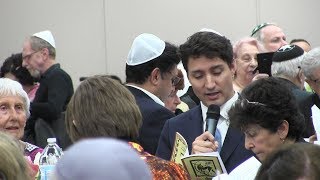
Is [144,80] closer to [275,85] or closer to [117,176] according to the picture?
[275,85]

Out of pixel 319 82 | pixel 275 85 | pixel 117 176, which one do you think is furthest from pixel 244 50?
pixel 117 176

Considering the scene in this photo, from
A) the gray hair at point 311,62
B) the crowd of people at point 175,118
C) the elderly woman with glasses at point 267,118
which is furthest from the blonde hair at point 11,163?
the gray hair at point 311,62

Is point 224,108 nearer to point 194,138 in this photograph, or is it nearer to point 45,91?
point 194,138

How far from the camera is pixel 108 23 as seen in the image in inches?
375

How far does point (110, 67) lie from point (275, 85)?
6.24m

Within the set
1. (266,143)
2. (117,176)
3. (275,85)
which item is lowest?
(266,143)

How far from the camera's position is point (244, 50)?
6355mm

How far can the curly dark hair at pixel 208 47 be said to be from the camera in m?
3.89

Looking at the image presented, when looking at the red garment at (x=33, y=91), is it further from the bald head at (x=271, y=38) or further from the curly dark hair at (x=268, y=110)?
the curly dark hair at (x=268, y=110)

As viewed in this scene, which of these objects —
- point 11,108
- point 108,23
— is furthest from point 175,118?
point 108,23

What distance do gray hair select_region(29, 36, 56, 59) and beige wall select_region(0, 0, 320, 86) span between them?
70.0 inches

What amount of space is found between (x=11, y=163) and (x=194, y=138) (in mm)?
1327

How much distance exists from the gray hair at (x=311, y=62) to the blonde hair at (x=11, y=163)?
104 inches

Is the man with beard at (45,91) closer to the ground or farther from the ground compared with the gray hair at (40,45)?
closer to the ground
